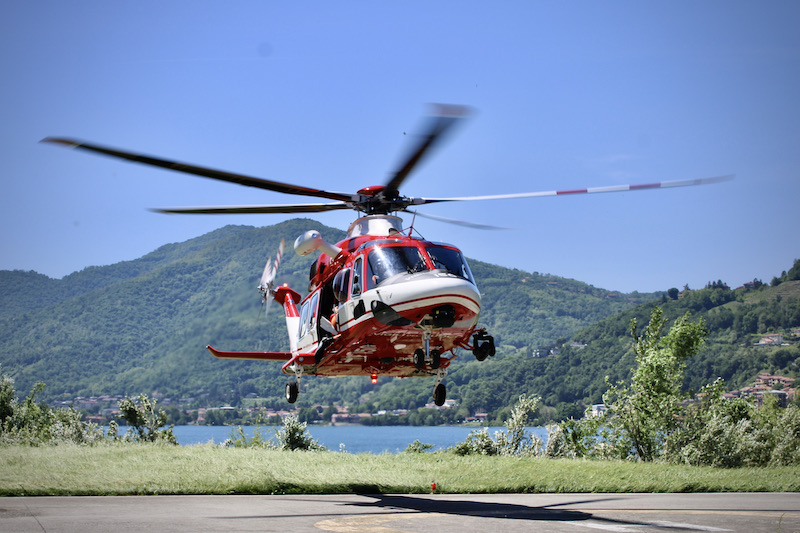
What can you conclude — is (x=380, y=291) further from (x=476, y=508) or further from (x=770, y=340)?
(x=770, y=340)

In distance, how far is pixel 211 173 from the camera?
1330cm

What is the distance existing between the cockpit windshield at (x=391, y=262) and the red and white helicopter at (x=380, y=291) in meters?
0.02

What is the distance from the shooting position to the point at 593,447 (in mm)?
32844

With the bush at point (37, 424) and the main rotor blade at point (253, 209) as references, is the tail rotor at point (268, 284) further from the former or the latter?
the bush at point (37, 424)

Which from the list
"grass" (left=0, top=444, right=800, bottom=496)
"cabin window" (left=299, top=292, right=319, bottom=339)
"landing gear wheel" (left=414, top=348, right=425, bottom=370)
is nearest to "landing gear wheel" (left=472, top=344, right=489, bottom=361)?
"landing gear wheel" (left=414, top=348, right=425, bottom=370)

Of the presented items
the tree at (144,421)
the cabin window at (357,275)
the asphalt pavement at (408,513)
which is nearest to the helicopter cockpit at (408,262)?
the cabin window at (357,275)

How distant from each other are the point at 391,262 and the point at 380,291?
71cm

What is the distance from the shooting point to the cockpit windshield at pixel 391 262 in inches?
563

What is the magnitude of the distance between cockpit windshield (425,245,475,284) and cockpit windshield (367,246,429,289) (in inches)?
10.8

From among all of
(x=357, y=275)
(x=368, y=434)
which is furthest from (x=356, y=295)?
(x=368, y=434)

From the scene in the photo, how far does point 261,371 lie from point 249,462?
62.2 metres

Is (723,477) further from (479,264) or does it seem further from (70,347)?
(479,264)

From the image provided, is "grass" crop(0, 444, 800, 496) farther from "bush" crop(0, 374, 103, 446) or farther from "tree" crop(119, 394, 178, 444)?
"tree" crop(119, 394, 178, 444)

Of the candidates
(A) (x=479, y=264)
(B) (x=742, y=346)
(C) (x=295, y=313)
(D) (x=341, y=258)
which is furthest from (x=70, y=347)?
(A) (x=479, y=264)
